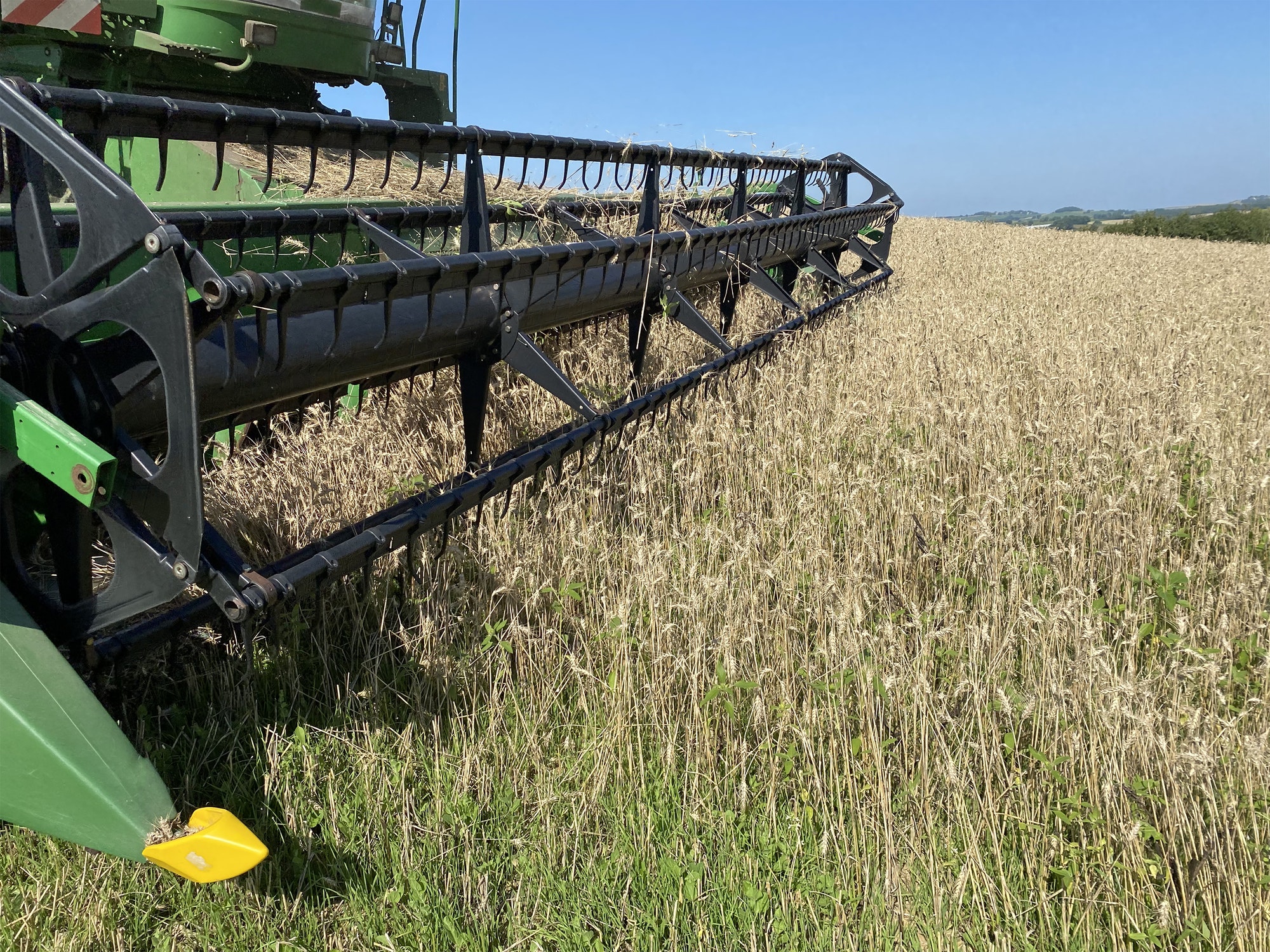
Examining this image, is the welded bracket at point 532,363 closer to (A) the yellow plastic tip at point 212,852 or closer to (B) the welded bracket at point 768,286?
(A) the yellow plastic tip at point 212,852

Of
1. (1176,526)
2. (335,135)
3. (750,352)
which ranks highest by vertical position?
(335,135)

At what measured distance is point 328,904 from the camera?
1.68 metres

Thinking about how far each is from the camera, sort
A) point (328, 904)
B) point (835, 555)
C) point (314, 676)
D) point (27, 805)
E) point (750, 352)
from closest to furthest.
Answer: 1. point (27, 805)
2. point (328, 904)
3. point (314, 676)
4. point (835, 555)
5. point (750, 352)

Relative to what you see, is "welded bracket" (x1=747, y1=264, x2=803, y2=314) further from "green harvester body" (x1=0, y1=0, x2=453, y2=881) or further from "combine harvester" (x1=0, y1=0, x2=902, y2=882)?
"green harvester body" (x1=0, y1=0, x2=453, y2=881)

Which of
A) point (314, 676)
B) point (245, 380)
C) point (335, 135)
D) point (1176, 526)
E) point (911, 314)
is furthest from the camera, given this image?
point (911, 314)

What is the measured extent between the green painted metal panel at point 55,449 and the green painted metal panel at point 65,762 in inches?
9.8

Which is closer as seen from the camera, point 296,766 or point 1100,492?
point 296,766

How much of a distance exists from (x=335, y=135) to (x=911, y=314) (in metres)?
4.83

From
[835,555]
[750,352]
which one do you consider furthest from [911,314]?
[835,555]

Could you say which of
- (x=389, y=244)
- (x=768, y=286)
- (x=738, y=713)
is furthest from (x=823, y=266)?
(x=738, y=713)

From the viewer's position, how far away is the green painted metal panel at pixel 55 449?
152 centimetres

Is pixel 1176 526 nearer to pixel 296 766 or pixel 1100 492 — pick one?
pixel 1100 492

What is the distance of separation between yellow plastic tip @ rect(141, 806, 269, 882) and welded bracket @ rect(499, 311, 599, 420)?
177 cm

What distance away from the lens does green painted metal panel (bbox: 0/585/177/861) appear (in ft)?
4.97
